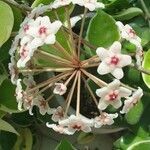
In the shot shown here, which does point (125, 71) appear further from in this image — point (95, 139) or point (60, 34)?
point (95, 139)

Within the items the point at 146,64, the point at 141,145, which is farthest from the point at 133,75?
the point at 141,145

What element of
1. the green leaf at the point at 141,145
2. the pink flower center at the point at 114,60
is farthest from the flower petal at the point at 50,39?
the green leaf at the point at 141,145

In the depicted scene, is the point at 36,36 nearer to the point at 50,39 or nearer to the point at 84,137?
the point at 50,39

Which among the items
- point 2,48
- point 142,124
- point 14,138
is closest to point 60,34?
point 2,48

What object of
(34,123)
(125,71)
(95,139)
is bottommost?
(95,139)

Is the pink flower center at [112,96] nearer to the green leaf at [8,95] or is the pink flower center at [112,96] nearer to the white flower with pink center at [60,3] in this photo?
the white flower with pink center at [60,3]

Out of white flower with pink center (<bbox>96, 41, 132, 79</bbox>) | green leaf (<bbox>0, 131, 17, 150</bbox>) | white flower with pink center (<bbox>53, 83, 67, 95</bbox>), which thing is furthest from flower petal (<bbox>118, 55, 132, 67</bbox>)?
green leaf (<bbox>0, 131, 17, 150</bbox>)

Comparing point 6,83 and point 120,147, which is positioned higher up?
point 6,83
